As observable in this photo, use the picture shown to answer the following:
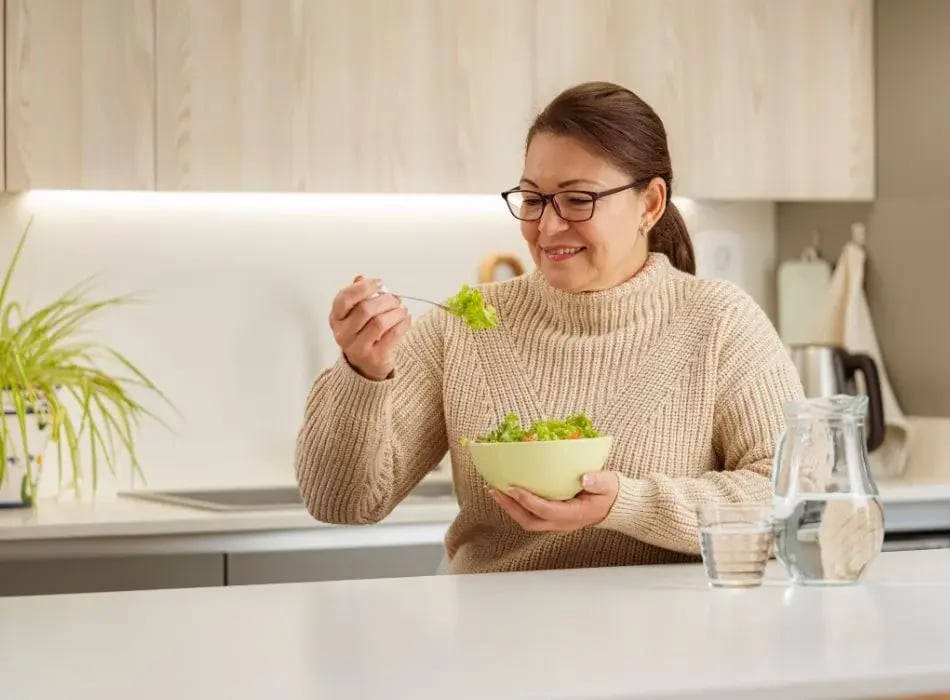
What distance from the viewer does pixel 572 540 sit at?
187cm

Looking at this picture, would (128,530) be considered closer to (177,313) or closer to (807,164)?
(177,313)

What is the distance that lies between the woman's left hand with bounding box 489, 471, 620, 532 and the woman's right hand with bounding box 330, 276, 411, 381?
26 centimetres

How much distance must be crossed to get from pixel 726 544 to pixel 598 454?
20cm

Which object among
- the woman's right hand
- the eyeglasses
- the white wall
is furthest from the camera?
the white wall

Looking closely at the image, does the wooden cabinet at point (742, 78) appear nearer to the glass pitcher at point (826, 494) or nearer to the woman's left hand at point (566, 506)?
the woman's left hand at point (566, 506)

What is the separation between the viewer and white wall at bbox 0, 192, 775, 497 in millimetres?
3221

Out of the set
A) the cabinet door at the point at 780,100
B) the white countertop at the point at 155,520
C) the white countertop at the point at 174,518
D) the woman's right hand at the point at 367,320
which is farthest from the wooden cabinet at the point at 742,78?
the woman's right hand at the point at 367,320

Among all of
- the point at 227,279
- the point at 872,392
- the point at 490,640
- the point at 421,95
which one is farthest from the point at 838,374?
the point at 490,640

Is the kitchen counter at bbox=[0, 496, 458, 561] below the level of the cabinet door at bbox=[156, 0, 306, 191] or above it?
below

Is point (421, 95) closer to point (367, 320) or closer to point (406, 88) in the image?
point (406, 88)

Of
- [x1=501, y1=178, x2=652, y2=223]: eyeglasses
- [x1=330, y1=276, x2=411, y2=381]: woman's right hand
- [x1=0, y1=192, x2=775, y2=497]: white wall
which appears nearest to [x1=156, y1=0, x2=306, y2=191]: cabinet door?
[x1=0, y1=192, x2=775, y2=497]: white wall

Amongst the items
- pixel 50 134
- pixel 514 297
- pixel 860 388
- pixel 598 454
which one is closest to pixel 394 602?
pixel 598 454

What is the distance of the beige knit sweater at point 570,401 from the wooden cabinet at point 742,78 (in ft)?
4.39

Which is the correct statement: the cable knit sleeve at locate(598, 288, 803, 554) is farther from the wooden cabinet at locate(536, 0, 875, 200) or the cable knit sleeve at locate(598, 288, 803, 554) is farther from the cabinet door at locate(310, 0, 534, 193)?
the wooden cabinet at locate(536, 0, 875, 200)
